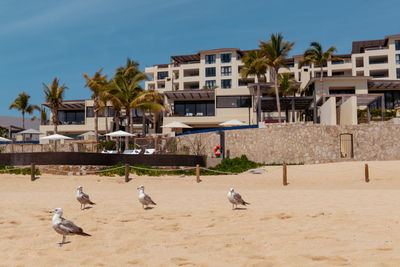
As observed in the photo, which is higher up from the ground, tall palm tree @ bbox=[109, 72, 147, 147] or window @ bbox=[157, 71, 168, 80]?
window @ bbox=[157, 71, 168, 80]

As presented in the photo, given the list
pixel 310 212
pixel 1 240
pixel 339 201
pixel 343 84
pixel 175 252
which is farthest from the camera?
pixel 343 84

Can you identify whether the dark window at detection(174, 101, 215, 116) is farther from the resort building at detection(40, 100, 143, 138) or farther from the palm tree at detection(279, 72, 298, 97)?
the palm tree at detection(279, 72, 298, 97)

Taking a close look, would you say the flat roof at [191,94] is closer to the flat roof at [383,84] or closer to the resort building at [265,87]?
the resort building at [265,87]

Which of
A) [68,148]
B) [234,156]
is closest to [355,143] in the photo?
[234,156]

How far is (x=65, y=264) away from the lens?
605 centimetres

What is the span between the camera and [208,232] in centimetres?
812

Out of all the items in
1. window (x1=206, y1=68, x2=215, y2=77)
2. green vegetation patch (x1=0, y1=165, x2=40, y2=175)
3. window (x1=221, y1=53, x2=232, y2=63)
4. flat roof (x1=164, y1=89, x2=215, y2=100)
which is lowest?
green vegetation patch (x1=0, y1=165, x2=40, y2=175)

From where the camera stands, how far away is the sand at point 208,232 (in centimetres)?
609

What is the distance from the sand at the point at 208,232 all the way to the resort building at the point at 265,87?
21.2m

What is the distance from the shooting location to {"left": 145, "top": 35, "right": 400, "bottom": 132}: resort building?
36438mm

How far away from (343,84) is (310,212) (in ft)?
125

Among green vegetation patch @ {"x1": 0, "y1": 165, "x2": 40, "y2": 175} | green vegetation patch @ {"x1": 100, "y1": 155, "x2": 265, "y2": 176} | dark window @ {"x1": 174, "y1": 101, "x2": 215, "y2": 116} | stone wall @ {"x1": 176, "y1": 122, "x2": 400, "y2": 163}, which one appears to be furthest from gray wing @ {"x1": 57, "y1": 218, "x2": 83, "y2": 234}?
dark window @ {"x1": 174, "y1": 101, "x2": 215, "y2": 116}

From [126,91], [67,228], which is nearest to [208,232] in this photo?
[67,228]

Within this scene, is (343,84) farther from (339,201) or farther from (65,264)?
(65,264)
